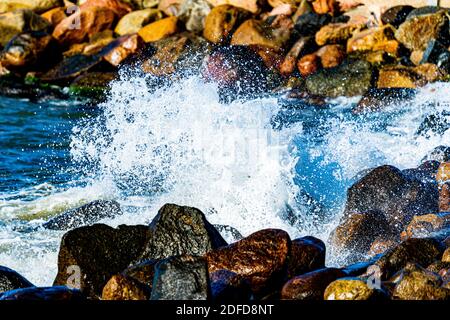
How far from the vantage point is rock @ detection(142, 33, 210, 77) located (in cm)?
1658

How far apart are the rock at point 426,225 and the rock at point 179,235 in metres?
1.56

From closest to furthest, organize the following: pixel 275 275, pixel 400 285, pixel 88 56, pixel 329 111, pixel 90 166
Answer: pixel 400 285
pixel 275 275
pixel 90 166
pixel 329 111
pixel 88 56

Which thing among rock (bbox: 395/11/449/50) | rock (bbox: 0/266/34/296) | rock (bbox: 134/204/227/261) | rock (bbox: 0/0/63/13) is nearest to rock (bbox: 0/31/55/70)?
rock (bbox: 0/0/63/13)

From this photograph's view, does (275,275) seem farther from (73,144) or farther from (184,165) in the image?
(73,144)

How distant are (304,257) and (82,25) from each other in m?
15.0

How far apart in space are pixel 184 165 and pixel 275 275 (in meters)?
4.33

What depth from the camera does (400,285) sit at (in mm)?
4512

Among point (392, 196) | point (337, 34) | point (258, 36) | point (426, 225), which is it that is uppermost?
point (426, 225)

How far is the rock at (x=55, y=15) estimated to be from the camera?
2017cm

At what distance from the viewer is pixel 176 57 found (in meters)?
16.8

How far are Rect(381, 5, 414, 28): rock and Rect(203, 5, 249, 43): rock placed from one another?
309cm

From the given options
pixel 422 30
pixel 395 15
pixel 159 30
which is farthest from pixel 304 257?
pixel 159 30

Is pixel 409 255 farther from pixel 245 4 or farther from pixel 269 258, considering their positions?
pixel 245 4
